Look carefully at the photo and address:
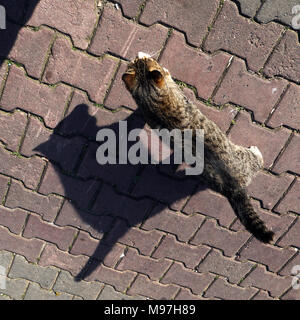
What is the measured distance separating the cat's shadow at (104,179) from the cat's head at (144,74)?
0.48 metres

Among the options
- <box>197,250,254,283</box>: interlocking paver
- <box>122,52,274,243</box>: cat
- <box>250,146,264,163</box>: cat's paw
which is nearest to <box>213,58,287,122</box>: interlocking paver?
<box>250,146,264,163</box>: cat's paw

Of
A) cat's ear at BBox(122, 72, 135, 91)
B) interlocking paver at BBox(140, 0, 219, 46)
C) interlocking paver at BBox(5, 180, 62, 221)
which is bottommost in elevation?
interlocking paver at BBox(5, 180, 62, 221)

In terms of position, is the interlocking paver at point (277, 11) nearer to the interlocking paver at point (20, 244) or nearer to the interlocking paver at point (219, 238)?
the interlocking paver at point (219, 238)

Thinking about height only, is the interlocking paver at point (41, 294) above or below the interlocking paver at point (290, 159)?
below

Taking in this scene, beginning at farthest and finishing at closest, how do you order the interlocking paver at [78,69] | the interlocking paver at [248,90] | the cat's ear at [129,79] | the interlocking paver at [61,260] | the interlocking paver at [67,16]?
the interlocking paver at [61,260] → the interlocking paver at [248,90] → the interlocking paver at [78,69] → the interlocking paver at [67,16] → the cat's ear at [129,79]

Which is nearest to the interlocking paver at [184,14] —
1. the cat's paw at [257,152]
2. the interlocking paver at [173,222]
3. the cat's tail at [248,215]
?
the cat's paw at [257,152]

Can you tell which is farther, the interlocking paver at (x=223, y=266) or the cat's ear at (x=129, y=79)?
the interlocking paver at (x=223, y=266)

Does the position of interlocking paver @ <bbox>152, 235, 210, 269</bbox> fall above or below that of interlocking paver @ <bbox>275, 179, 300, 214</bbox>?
below

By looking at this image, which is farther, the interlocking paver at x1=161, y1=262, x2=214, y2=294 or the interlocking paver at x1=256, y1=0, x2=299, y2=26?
the interlocking paver at x1=161, y1=262, x2=214, y2=294

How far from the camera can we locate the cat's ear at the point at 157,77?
2014 mm

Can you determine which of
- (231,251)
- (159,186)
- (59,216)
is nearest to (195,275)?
(231,251)

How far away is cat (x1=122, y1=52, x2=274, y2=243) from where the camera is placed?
2107mm

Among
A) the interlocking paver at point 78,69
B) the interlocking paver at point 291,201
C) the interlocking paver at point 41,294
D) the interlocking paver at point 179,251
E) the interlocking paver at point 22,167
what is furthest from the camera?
Result: the interlocking paver at point 41,294

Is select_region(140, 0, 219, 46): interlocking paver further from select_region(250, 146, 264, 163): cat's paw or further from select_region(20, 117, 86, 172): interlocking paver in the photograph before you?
select_region(20, 117, 86, 172): interlocking paver
